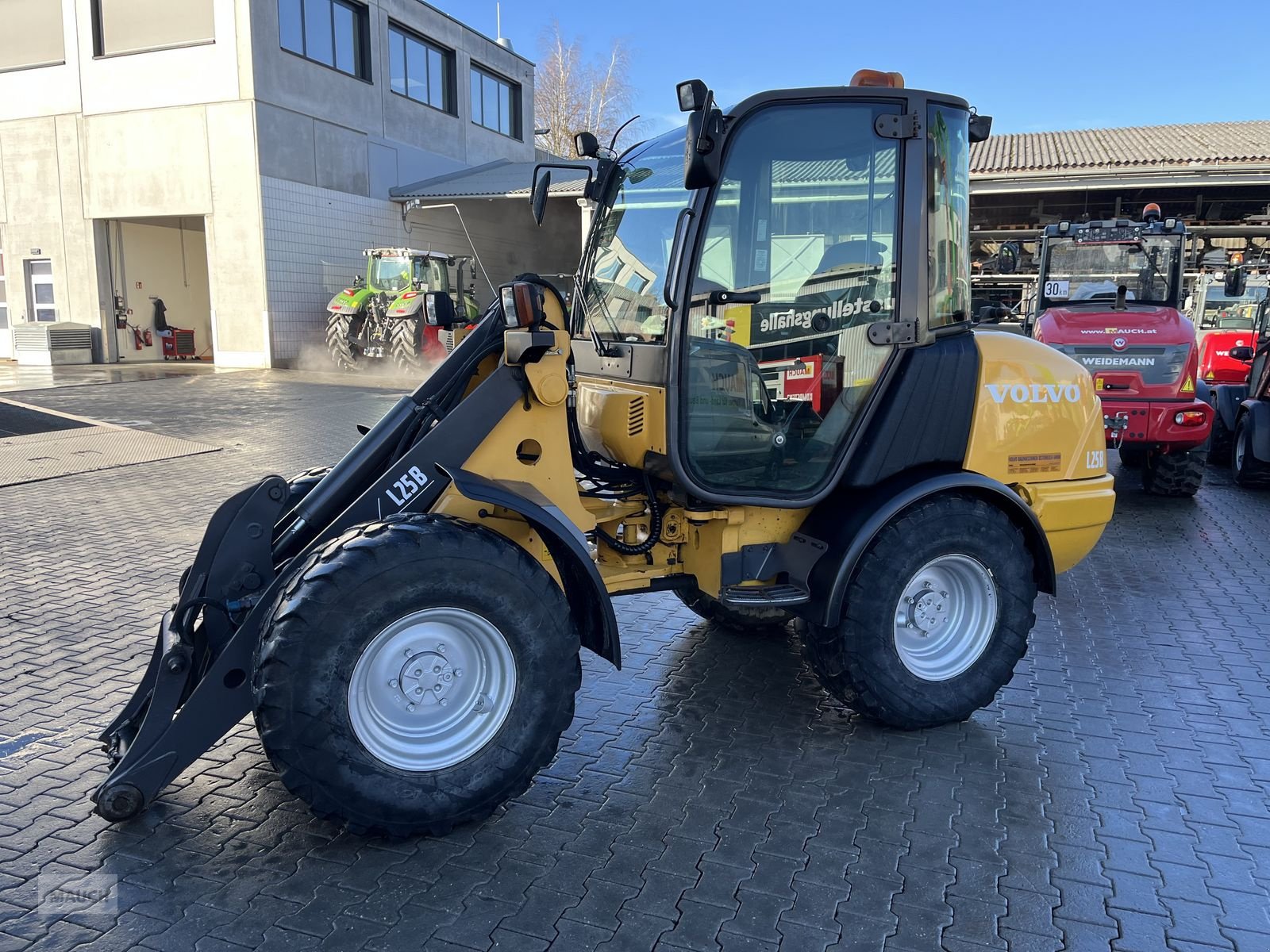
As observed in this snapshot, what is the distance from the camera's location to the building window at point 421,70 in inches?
1006

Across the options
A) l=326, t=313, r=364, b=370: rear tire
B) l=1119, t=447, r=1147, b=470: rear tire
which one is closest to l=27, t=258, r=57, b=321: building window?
l=326, t=313, r=364, b=370: rear tire

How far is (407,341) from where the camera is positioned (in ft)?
63.1

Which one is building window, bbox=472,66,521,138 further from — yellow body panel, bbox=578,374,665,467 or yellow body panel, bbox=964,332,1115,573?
yellow body panel, bbox=964,332,1115,573

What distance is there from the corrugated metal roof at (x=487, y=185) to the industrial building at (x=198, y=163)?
90 centimetres

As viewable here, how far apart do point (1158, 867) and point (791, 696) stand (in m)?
1.63

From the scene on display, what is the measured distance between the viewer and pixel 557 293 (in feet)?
12.0

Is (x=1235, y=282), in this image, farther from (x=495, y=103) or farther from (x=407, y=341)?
(x=495, y=103)

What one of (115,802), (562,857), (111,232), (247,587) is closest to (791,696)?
(562,857)

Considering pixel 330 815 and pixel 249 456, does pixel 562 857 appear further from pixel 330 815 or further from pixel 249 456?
pixel 249 456

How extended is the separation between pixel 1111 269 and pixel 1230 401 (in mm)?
2261

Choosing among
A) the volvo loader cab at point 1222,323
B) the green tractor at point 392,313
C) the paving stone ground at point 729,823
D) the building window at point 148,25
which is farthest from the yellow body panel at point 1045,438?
the building window at point 148,25

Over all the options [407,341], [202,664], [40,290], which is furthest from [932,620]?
[40,290]

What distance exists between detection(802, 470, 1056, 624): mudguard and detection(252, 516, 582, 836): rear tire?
1099 millimetres

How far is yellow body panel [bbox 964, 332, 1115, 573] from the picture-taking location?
418 cm
